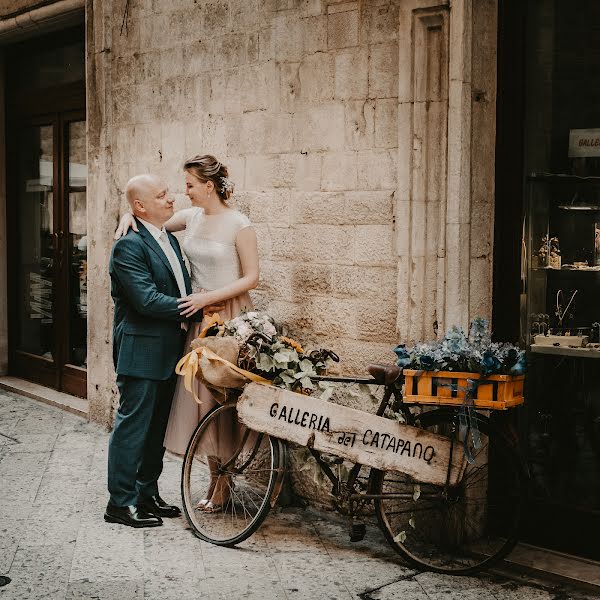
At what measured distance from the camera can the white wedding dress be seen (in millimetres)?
6336

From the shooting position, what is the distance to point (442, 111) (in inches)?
227

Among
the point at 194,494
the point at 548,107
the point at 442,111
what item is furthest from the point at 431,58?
the point at 194,494

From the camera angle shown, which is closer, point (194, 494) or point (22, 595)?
point (22, 595)

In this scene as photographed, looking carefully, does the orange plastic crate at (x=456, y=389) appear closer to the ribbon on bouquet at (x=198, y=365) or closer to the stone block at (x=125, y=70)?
the ribbon on bouquet at (x=198, y=365)

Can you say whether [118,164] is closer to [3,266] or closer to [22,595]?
[3,266]

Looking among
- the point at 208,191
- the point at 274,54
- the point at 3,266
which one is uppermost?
the point at 274,54

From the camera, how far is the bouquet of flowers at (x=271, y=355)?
18.6 feet

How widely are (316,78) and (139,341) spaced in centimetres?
192

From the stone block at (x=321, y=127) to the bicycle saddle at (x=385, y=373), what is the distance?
162cm

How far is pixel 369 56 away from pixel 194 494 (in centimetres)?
289

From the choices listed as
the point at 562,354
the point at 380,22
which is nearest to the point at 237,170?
the point at 380,22

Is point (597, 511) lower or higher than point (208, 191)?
lower

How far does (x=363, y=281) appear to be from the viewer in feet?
20.6

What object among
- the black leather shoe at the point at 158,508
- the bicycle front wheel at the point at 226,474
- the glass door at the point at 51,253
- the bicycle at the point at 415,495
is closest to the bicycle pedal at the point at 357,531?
the bicycle at the point at 415,495
